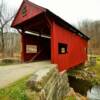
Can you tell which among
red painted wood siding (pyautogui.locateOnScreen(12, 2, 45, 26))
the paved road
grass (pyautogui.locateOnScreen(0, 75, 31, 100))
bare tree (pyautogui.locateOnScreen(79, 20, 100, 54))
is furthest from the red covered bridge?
bare tree (pyautogui.locateOnScreen(79, 20, 100, 54))

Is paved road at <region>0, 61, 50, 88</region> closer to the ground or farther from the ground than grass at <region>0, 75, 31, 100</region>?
farther from the ground

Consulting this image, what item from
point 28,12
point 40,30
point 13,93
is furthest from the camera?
point 40,30

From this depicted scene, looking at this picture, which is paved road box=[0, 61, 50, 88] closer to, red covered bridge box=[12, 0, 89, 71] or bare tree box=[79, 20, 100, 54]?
red covered bridge box=[12, 0, 89, 71]

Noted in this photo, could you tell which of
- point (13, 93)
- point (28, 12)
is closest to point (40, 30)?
point (28, 12)

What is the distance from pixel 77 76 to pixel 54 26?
10267mm

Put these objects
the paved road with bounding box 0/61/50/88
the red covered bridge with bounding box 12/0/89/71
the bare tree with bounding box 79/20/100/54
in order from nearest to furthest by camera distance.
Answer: the paved road with bounding box 0/61/50/88
the red covered bridge with bounding box 12/0/89/71
the bare tree with bounding box 79/20/100/54

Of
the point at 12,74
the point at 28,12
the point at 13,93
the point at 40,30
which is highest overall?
the point at 28,12

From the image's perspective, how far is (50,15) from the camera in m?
10.1

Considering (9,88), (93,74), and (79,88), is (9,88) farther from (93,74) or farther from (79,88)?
(93,74)

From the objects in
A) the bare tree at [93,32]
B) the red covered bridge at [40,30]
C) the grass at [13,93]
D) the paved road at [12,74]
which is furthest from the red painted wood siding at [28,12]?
the bare tree at [93,32]

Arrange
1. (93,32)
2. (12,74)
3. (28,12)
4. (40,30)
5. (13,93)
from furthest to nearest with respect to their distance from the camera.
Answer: (93,32)
(40,30)
(28,12)
(12,74)
(13,93)

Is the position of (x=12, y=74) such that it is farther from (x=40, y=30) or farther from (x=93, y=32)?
(x=93, y=32)

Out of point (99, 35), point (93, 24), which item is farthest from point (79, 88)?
point (93, 24)

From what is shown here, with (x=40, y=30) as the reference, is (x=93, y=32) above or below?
above
